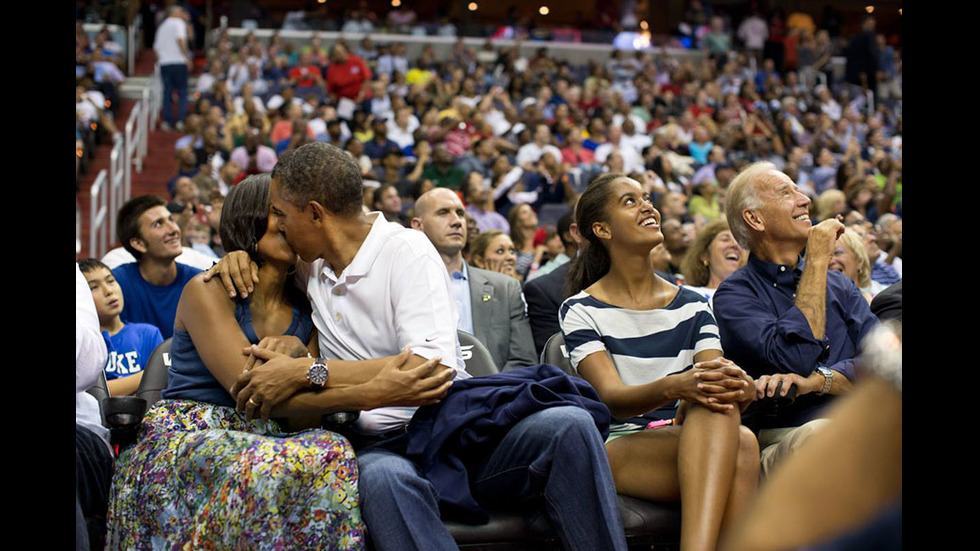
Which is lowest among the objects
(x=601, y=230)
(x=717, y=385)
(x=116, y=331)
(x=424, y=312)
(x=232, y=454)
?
(x=116, y=331)

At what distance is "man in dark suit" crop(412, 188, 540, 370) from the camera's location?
4582 millimetres

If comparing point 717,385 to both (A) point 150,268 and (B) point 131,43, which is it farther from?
(B) point 131,43

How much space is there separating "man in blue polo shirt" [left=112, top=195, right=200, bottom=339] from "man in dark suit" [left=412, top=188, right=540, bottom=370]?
109 centimetres

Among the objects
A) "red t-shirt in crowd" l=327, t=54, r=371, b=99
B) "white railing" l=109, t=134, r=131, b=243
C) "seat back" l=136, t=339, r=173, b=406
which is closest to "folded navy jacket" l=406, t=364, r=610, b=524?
"seat back" l=136, t=339, r=173, b=406

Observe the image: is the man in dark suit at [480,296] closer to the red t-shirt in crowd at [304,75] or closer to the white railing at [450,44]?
the red t-shirt in crowd at [304,75]

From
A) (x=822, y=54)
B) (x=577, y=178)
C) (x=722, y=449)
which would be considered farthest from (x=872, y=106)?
(x=722, y=449)

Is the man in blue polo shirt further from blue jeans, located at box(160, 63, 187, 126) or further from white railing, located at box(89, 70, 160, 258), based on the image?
blue jeans, located at box(160, 63, 187, 126)

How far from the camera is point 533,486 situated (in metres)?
2.68

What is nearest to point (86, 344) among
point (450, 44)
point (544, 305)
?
point (544, 305)

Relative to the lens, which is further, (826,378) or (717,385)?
(826,378)

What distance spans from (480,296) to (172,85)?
8917 millimetres

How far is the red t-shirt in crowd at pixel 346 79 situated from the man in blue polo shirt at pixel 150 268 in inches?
351
